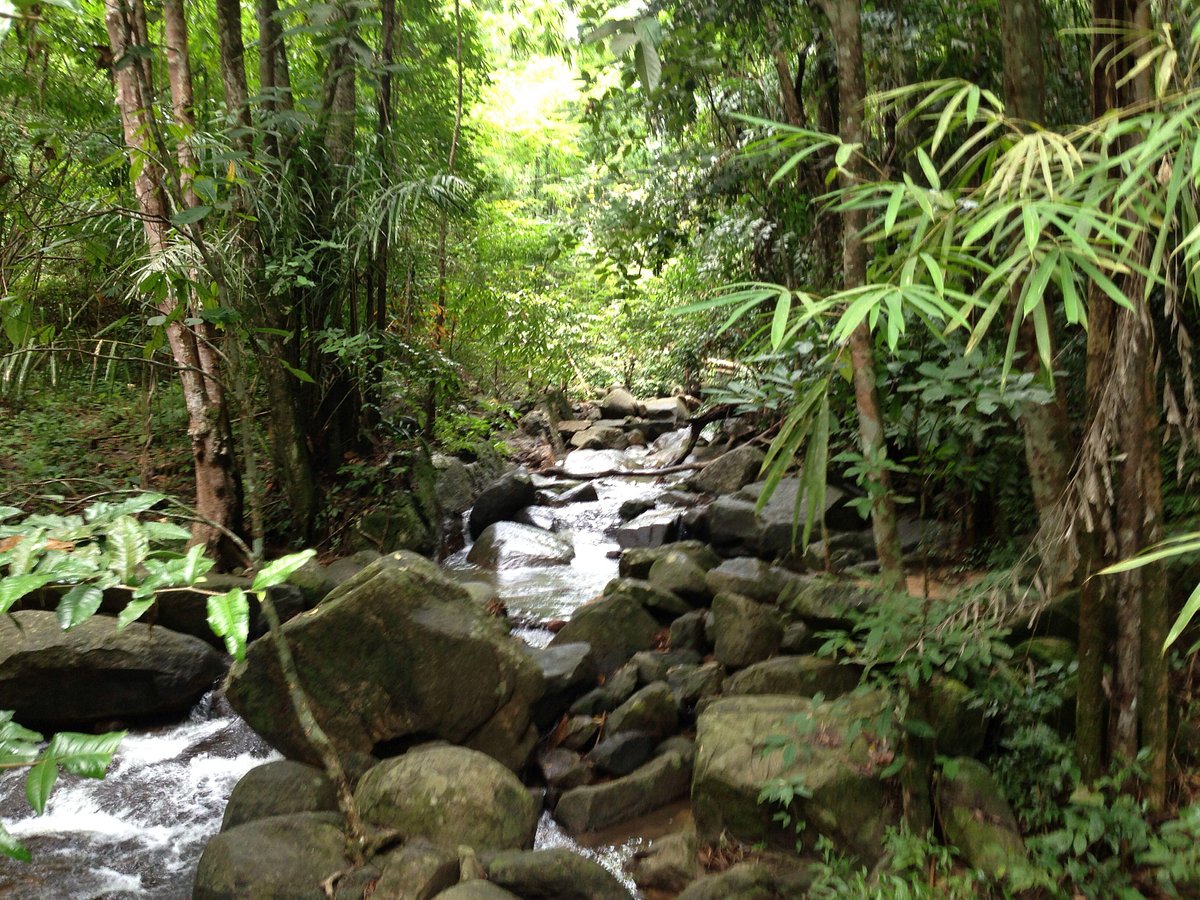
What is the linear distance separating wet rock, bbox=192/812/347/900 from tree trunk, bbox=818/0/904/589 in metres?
2.09

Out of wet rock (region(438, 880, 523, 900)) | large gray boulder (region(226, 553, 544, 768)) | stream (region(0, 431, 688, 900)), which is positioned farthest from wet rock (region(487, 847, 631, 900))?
large gray boulder (region(226, 553, 544, 768))

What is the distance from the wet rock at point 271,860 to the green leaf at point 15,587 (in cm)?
167

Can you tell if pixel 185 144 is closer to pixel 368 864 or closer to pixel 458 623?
pixel 458 623

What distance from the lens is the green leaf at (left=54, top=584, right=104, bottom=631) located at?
54.1 inches

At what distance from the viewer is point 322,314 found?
19.3 ft

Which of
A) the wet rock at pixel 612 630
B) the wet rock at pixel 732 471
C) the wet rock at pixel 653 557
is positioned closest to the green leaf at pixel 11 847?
the wet rock at pixel 612 630

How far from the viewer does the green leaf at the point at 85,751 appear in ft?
3.93

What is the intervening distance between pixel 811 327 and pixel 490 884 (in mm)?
2246

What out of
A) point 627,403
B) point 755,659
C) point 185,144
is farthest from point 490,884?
point 627,403

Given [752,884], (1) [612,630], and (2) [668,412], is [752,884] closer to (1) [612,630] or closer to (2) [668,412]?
(1) [612,630]

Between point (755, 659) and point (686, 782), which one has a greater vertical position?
point (755, 659)

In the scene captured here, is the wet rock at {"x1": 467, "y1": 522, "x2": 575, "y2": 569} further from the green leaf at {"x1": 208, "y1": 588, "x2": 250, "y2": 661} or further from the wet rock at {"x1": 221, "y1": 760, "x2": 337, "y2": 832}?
the green leaf at {"x1": 208, "y1": 588, "x2": 250, "y2": 661}

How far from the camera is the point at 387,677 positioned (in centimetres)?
351

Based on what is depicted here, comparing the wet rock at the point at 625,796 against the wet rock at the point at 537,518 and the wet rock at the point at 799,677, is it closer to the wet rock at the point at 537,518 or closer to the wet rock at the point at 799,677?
the wet rock at the point at 799,677
